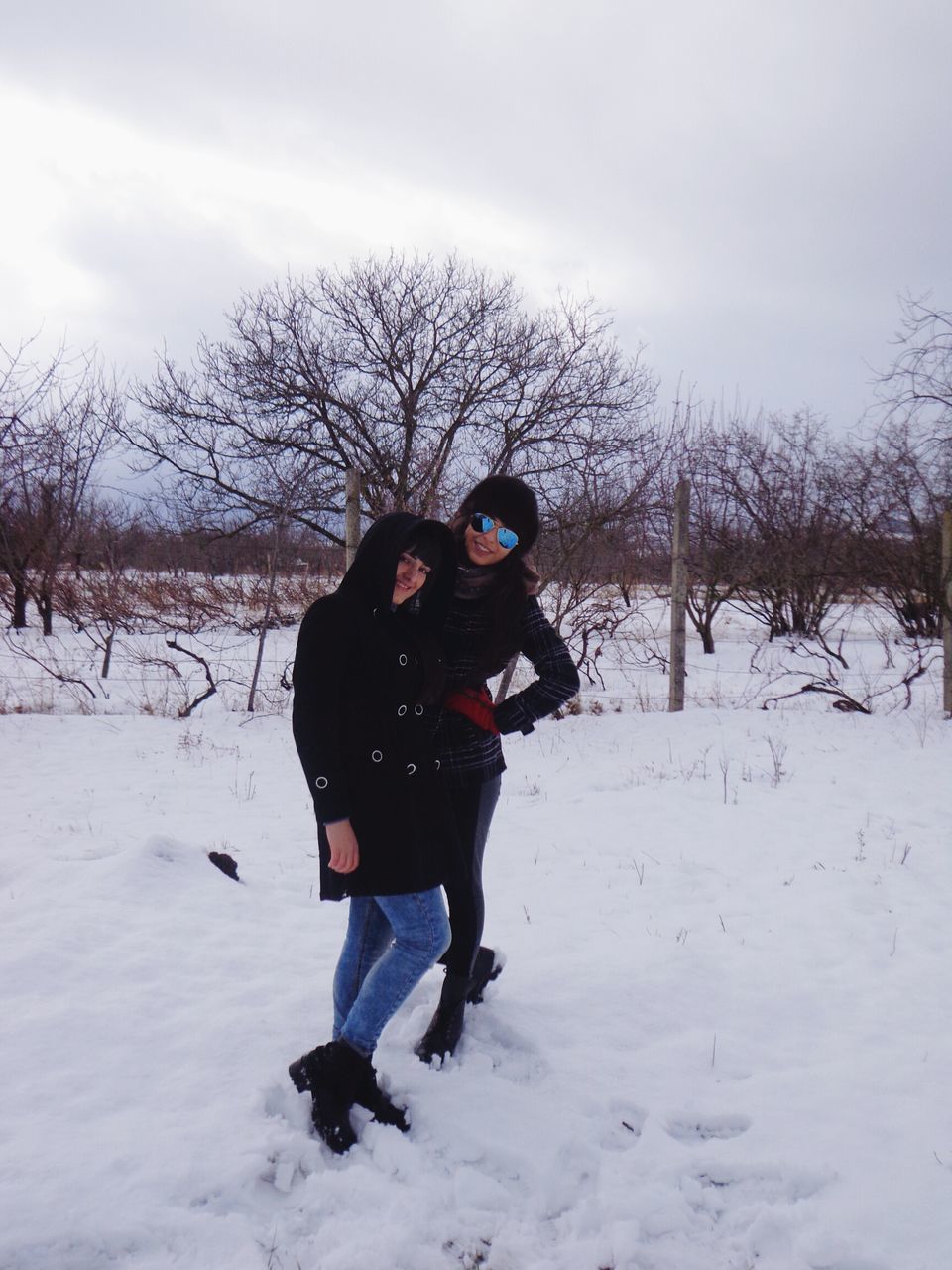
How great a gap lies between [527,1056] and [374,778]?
1276 mm

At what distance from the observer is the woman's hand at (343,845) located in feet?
7.13

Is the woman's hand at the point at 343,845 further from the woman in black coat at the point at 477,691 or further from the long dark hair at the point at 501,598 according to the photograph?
the long dark hair at the point at 501,598

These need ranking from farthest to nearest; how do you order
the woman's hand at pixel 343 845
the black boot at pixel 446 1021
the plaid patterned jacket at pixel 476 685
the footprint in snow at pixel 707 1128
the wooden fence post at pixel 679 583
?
the wooden fence post at pixel 679 583 → the black boot at pixel 446 1021 → the plaid patterned jacket at pixel 476 685 → the footprint in snow at pixel 707 1128 → the woman's hand at pixel 343 845

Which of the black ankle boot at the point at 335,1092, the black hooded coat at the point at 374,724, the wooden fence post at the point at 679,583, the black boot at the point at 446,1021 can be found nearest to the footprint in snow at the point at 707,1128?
the black boot at the point at 446,1021

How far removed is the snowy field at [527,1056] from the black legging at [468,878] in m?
0.36

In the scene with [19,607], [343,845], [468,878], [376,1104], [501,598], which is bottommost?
[376,1104]

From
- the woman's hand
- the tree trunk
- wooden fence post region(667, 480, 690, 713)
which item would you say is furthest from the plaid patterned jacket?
the tree trunk

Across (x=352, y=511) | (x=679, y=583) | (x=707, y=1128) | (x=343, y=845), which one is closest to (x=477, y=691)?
(x=343, y=845)

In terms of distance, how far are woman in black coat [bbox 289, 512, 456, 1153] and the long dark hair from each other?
9.9 inches

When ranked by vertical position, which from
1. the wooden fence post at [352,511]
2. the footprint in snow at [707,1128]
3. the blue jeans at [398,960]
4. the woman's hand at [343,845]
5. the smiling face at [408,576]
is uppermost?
the wooden fence post at [352,511]

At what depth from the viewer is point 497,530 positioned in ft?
8.70

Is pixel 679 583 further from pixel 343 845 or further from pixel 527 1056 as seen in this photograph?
pixel 343 845

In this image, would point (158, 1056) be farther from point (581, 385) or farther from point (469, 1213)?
point (581, 385)

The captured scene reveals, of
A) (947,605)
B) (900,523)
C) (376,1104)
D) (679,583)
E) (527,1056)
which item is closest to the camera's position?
(376,1104)
